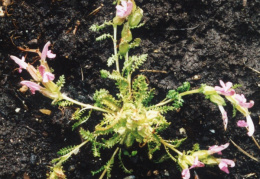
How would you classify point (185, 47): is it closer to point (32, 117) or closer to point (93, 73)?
point (93, 73)

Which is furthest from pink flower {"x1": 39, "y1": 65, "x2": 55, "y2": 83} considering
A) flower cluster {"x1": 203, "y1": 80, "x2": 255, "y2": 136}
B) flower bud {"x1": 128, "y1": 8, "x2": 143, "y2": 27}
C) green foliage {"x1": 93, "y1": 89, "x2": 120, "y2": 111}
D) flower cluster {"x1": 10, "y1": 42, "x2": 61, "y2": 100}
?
flower cluster {"x1": 203, "y1": 80, "x2": 255, "y2": 136}

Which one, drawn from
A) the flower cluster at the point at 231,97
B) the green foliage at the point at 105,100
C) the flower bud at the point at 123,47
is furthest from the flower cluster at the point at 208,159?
the flower bud at the point at 123,47

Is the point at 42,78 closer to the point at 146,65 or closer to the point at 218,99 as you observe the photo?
the point at 146,65

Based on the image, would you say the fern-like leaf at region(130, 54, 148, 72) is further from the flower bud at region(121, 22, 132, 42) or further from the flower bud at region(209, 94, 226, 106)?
the flower bud at region(209, 94, 226, 106)

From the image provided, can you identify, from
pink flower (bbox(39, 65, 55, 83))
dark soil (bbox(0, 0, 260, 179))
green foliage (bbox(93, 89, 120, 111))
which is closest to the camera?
pink flower (bbox(39, 65, 55, 83))

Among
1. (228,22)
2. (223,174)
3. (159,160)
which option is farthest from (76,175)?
(228,22)

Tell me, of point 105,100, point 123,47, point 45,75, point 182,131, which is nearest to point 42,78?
point 45,75

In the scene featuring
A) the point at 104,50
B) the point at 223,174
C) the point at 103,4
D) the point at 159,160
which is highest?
the point at 103,4

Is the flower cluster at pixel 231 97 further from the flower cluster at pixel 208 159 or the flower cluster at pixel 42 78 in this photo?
the flower cluster at pixel 42 78
